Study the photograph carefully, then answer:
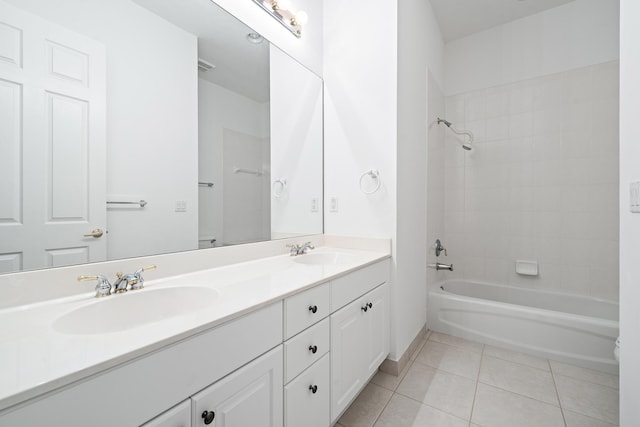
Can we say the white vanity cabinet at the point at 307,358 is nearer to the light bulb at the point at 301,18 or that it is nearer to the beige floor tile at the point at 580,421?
the beige floor tile at the point at 580,421

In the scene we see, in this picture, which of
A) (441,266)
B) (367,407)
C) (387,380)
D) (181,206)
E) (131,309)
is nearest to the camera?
(131,309)

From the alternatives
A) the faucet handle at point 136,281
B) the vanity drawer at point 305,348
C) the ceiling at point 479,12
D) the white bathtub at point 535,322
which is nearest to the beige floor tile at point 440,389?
the white bathtub at point 535,322

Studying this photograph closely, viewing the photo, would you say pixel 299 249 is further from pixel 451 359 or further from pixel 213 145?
pixel 451 359

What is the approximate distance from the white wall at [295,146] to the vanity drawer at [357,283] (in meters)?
0.58

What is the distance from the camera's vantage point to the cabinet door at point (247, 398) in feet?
2.17

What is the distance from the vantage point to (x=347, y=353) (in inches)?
49.0

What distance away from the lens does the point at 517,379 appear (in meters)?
1.62

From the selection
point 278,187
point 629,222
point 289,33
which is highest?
point 289,33

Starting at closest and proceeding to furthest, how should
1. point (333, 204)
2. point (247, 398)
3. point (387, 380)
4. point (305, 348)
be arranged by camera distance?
point (247, 398)
point (305, 348)
point (387, 380)
point (333, 204)

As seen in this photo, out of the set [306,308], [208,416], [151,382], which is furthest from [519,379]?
[151,382]

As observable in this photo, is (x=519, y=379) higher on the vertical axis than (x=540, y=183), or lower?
lower

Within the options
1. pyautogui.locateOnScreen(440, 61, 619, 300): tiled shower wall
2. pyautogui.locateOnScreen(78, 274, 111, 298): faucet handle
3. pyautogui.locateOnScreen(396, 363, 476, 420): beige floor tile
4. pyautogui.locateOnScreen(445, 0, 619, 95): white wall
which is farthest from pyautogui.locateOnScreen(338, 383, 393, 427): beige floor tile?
pyautogui.locateOnScreen(445, 0, 619, 95): white wall

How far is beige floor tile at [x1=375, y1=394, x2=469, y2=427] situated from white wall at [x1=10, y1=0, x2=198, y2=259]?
1.28m

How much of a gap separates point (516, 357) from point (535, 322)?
279 mm
